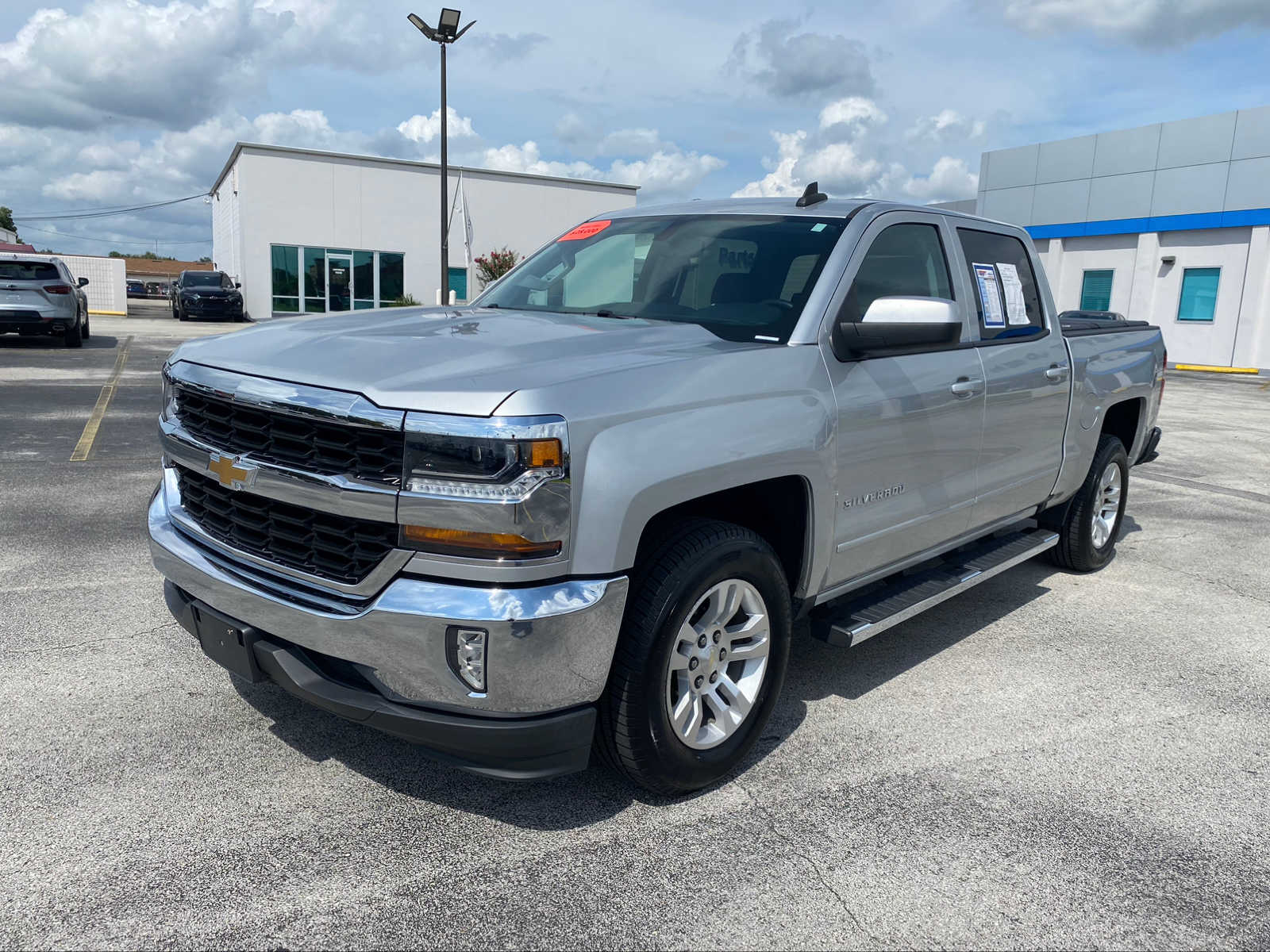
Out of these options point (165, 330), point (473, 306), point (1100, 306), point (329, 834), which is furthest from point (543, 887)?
point (1100, 306)

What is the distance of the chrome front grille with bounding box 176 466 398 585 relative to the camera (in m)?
2.65

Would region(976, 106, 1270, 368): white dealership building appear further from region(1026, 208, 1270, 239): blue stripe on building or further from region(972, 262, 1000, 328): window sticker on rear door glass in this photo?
region(972, 262, 1000, 328): window sticker on rear door glass

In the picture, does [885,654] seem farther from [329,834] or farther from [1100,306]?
[1100,306]

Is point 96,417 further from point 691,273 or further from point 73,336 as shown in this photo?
point 73,336

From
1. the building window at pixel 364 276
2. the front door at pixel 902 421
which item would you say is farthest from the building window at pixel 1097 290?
the front door at pixel 902 421

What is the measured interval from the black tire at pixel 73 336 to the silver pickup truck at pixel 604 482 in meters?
16.8

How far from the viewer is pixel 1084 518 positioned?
18.7 ft

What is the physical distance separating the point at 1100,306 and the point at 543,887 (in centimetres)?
3258

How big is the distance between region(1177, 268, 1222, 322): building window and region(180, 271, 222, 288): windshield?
29117 mm

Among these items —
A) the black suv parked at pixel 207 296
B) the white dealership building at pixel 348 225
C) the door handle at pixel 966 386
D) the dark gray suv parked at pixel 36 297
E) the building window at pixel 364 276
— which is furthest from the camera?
the building window at pixel 364 276

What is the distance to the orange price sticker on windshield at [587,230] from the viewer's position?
4574 millimetres

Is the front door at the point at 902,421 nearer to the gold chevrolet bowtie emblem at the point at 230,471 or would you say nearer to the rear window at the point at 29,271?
the gold chevrolet bowtie emblem at the point at 230,471

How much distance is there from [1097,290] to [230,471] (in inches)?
1298

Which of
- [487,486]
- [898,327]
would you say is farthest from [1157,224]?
[487,486]
